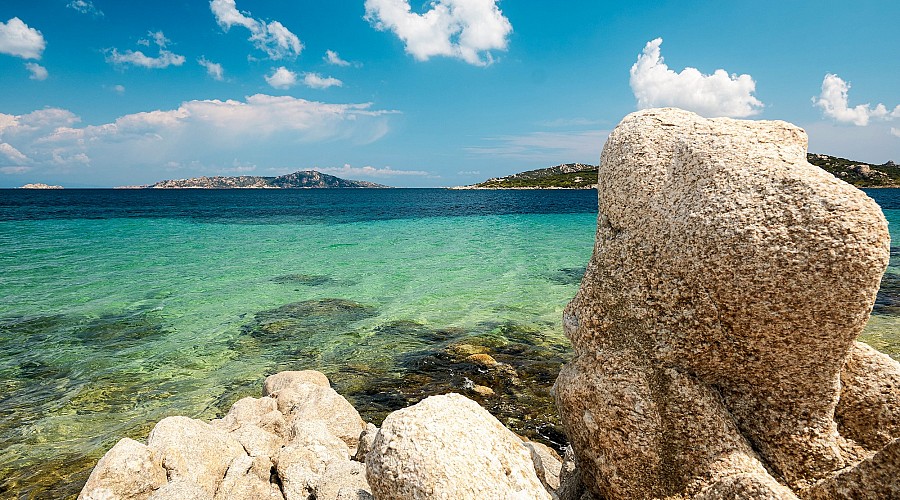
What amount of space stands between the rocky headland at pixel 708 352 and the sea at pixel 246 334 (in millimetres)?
5575

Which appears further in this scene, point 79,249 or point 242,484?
point 79,249

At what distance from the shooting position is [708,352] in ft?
15.6

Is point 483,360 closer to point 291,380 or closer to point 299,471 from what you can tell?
point 291,380

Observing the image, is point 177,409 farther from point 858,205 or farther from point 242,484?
point 858,205

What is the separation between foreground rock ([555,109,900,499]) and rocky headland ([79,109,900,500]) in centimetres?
1

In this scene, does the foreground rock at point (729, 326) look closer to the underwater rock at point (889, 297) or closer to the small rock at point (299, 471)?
the small rock at point (299, 471)

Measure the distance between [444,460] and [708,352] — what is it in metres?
2.59

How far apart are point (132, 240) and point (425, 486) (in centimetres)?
4471

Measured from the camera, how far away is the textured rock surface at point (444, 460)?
4.25 meters

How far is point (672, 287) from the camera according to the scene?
4816 mm

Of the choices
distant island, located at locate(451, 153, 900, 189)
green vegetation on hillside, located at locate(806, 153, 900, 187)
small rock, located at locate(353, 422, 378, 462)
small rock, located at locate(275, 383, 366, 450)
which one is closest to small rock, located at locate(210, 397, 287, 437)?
small rock, located at locate(275, 383, 366, 450)

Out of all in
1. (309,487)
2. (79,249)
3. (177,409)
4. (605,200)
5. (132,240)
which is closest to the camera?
(605,200)

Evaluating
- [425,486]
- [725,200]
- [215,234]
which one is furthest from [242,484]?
[215,234]

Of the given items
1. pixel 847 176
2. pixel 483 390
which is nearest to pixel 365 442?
pixel 483 390
